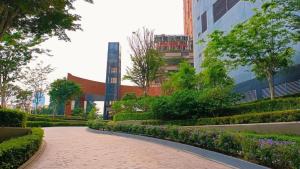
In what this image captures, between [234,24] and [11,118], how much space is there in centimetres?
1996

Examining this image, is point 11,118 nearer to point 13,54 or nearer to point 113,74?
point 13,54

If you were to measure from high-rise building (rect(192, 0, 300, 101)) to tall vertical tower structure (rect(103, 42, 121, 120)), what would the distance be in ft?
119

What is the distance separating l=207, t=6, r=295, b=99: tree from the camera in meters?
18.2

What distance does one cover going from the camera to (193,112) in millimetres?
22484

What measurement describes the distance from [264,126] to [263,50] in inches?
Result: 254

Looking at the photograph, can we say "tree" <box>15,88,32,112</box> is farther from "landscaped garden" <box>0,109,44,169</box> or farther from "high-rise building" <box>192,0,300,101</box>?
"landscaped garden" <box>0,109,44,169</box>

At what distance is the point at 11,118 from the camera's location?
715 inches

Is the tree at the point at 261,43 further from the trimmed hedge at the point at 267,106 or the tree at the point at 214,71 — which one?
the tree at the point at 214,71

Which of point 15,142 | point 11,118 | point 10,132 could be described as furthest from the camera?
point 11,118

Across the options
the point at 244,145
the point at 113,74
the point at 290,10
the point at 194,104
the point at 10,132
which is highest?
the point at 113,74

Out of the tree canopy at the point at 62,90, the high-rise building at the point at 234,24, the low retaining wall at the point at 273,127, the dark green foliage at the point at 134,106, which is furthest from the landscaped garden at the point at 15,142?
the tree canopy at the point at 62,90

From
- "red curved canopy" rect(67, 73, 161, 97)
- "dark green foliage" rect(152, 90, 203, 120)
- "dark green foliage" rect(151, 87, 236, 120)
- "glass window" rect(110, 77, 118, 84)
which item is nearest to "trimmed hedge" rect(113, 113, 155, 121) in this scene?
"dark green foliage" rect(152, 90, 203, 120)

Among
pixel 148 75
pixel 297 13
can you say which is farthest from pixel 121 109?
pixel 297 13

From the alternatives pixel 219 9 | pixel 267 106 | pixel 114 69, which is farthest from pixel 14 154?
pixel 114 69
